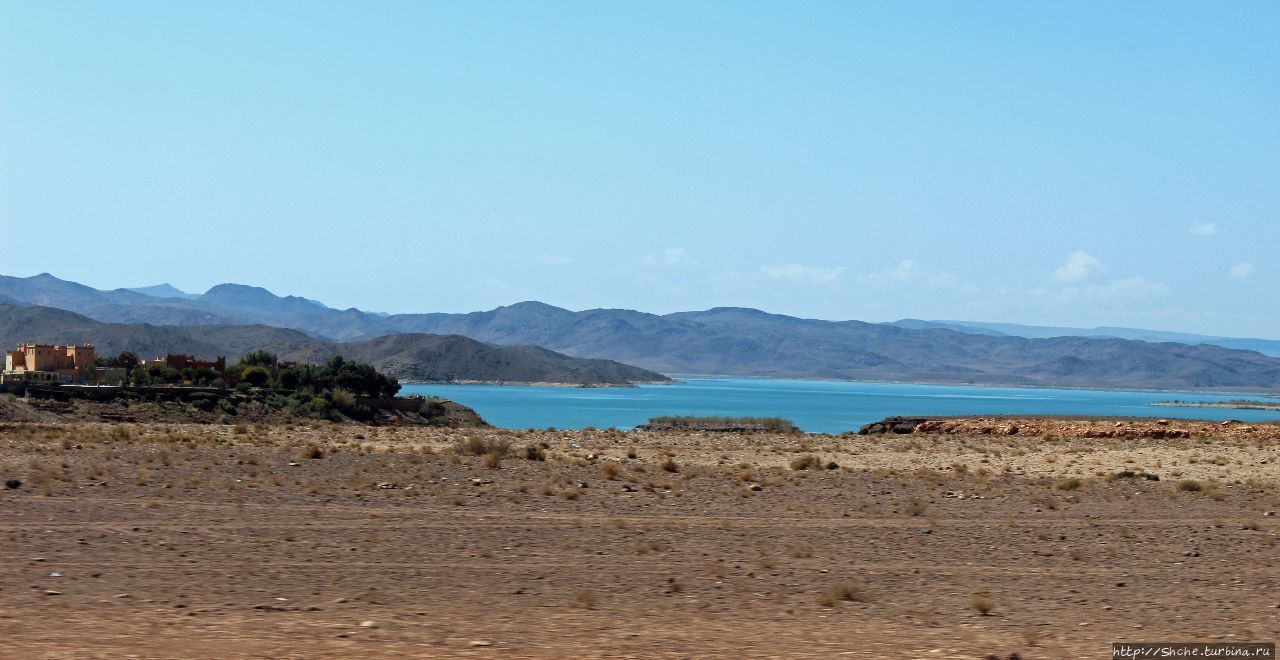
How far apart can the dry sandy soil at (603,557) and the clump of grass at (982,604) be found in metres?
0.04

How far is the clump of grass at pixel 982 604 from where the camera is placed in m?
11.4

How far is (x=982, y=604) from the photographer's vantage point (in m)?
11.5

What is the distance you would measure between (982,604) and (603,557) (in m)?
4.36

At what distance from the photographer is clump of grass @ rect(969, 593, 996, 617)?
11438 mm

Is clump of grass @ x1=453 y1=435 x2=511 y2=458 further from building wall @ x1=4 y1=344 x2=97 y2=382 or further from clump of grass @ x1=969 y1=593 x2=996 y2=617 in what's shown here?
building wall @ x1=4 y1=344 x2=97 y2=382

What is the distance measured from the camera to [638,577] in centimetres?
1288

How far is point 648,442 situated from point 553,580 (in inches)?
958

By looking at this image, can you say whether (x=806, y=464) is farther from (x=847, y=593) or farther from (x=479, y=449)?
(x=847, y=593)

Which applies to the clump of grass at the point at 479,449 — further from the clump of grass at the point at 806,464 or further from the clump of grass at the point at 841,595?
the clump of grass at the point at 841,595

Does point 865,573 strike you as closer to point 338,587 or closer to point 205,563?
point 338,587

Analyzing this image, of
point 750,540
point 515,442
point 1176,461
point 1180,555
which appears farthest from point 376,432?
point 1180,555

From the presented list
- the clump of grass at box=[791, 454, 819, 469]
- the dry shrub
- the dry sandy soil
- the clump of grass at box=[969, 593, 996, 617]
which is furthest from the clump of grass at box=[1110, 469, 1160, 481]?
the dry shrub

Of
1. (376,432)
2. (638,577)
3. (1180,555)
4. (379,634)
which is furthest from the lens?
(376,432)

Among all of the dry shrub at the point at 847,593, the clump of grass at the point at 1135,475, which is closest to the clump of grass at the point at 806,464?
the clump of grass at the point at 1135,475
